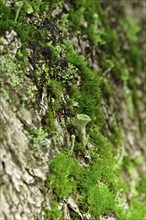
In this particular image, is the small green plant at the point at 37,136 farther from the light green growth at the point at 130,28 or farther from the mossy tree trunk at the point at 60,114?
the light green growth at the point at 130,28

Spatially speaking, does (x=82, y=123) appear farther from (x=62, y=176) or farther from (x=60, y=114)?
(x=62, y=176)

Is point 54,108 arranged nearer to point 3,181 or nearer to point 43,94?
point 43,94

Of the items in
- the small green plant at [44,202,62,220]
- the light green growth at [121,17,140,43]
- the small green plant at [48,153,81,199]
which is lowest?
the small green plant at [44,202,62,220]

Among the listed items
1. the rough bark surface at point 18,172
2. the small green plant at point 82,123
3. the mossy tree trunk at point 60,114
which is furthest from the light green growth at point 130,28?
the rough bark surface at point 18,172

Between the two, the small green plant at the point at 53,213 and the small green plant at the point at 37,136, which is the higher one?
the small green plant at the point at 37,136

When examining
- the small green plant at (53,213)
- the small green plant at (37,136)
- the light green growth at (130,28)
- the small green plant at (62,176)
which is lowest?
the small green plant at (53,213)

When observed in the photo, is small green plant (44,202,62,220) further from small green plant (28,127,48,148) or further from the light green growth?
the light green growth

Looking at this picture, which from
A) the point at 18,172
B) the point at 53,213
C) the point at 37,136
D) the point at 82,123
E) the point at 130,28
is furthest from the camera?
the point at 130,28

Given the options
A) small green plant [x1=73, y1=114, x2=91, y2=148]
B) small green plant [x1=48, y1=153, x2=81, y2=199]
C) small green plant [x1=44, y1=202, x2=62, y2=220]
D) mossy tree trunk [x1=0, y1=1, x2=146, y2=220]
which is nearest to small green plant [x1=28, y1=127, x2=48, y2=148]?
mossy tree trunk [x1=0, y1=1, x2=146, y2=220]

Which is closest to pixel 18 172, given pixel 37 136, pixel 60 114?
pixel 37 136

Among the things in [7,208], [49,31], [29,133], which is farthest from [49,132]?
[49,31]

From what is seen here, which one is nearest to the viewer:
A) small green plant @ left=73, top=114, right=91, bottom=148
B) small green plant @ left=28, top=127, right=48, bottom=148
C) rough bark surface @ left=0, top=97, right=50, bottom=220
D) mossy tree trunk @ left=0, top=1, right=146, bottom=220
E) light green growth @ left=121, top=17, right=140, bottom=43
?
rough bark surface @ left=0, top=97, right=50, bottom=220
